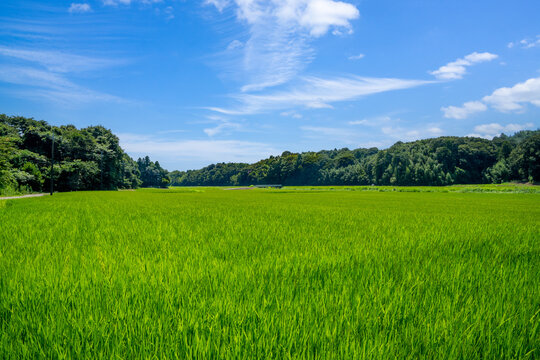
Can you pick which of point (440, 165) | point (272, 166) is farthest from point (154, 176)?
point (440, 165)

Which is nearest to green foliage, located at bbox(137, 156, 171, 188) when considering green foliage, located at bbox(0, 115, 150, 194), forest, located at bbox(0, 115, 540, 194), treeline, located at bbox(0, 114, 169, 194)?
forest, located at bbox(0, 115, 540, 194)

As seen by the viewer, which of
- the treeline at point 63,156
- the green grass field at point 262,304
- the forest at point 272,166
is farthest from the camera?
the forest at point 272,166

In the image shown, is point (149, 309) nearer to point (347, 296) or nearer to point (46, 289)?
point (46, 289)

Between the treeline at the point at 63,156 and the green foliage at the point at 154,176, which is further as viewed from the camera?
the green foliage at the point at 154,176

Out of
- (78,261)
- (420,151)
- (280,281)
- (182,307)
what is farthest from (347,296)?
(420,151)

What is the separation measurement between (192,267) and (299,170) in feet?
416

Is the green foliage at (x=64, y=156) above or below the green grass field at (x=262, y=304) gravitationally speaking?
above

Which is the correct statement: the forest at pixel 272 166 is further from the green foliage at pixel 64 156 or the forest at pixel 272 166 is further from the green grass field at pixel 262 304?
the green grass field at pixel 262 304

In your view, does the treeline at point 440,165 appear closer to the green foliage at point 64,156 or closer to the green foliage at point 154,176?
the green foliage at point 154,176

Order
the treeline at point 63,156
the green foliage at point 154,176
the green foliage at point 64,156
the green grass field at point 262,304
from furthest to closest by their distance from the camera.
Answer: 1. the green foliage at point 154,176
2. the green foliage at point 64,156
3. the treeline at point 63,156
4. the green grass field at point 262,304

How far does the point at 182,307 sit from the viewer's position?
2186 mm

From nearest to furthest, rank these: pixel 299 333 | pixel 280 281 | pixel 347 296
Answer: pixel 299 333, pixel 347 296, pixel 280 281

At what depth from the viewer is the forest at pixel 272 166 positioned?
43.5 m

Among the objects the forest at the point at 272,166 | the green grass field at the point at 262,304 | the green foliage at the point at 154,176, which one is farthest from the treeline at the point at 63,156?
the green foliage at the point at 154,176
